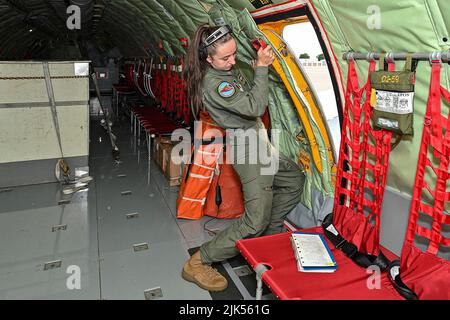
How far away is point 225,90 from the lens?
2.53 m

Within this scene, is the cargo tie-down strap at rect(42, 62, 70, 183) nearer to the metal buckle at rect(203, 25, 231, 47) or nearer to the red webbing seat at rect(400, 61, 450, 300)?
the metal buckle at rect(203, 25, 231, 47)

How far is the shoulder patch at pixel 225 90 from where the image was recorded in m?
2.52

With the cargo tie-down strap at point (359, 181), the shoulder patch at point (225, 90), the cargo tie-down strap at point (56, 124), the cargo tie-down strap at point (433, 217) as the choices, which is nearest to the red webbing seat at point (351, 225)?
the cargo tie-down strap at point (359, 181)

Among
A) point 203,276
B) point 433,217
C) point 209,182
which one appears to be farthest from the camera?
point 209,182

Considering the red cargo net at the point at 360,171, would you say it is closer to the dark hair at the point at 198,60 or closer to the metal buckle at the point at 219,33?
the metal buckle at the point at 219,33

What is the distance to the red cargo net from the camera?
7.45ft

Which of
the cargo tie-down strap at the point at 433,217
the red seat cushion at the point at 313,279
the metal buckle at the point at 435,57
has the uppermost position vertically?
the metal buckle at the point at 435,57

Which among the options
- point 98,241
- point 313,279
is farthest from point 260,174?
point 98,241

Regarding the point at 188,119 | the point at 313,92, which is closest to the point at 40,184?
the point at 188,119

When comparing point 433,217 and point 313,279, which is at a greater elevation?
point 433,217

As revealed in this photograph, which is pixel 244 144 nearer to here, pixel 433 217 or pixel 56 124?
pixel 433 217

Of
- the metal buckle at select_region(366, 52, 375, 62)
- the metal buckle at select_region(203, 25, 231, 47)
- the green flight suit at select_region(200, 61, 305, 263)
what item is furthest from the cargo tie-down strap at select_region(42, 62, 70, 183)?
the metal buckle at select_region(366, 52, 375, 62)

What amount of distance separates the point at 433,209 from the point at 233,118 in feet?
4.71
